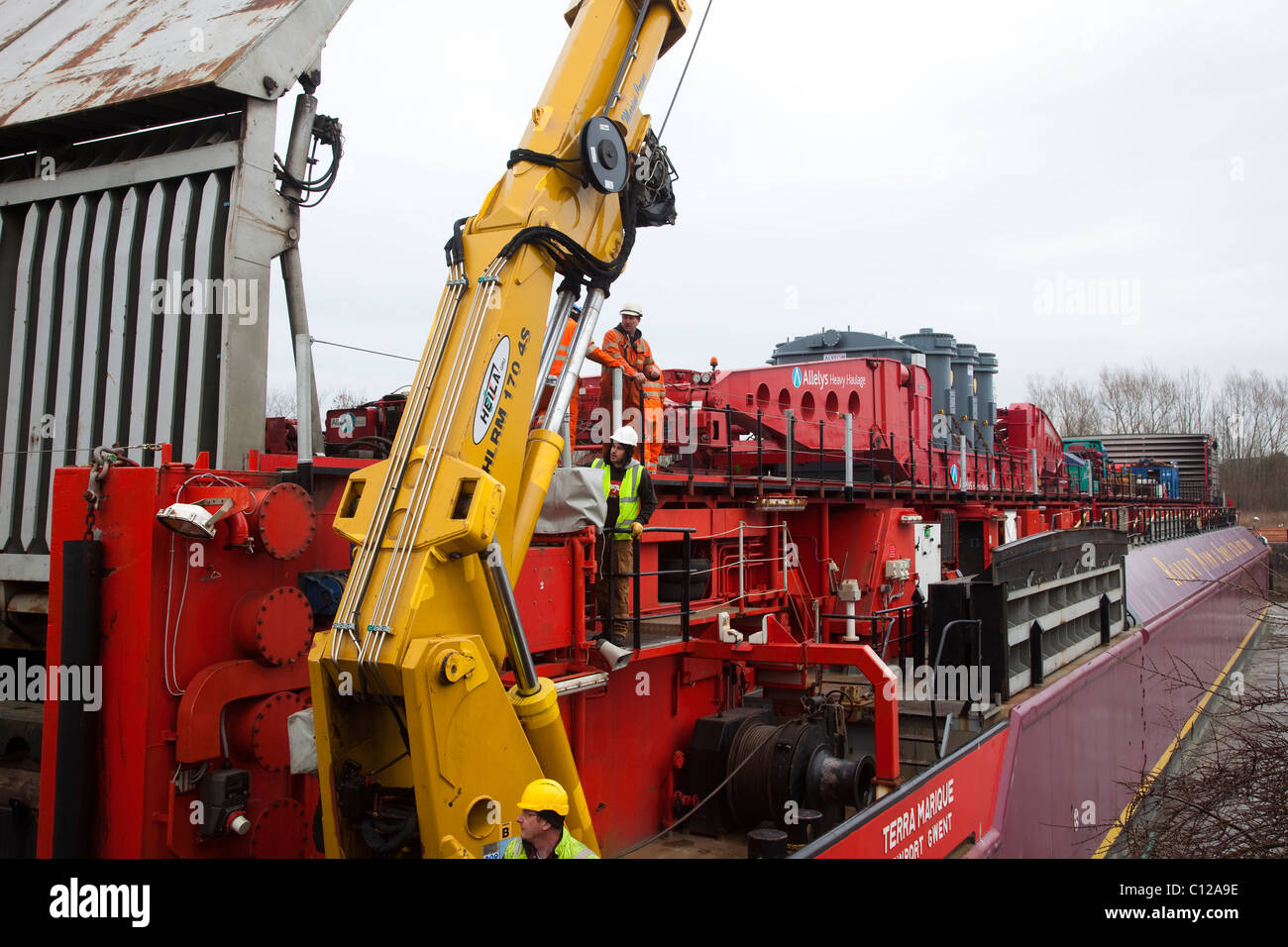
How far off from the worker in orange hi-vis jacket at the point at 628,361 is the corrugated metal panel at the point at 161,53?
354 centimetres

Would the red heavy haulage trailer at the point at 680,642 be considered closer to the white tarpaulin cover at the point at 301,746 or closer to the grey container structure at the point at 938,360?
the white tarpaulin cover at the point at 301,746

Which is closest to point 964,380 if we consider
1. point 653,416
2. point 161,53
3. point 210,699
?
point 653,416

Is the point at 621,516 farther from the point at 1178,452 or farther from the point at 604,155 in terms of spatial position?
the point at 1178,452

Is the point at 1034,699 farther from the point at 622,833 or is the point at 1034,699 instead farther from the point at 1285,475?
the point at 1285,475

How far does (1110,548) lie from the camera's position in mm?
13805

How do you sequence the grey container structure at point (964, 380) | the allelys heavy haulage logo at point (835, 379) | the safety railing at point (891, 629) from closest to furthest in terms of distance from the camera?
the safety railing at point (891, 629)
the allelys heavy haulage logo at point (835, 379)
the grey container structure at point (964, 380)

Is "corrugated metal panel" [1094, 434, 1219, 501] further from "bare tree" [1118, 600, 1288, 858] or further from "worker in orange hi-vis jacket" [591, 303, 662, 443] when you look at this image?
"bare tree" [1118, 600, 1288, 858]

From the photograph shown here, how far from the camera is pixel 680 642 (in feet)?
24.7

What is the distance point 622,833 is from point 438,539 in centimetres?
418

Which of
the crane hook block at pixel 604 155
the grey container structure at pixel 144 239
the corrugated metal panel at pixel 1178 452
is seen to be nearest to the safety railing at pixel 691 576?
the crane hook block at pixel 604 155

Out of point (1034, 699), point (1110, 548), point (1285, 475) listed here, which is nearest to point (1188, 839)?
point (1034, 699)

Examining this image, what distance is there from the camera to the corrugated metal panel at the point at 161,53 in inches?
232

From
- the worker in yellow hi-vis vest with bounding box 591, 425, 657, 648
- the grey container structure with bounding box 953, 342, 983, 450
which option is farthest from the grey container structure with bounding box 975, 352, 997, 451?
the worker in yellow hi-vis vest with bounding box 591, 425, 657, 648
